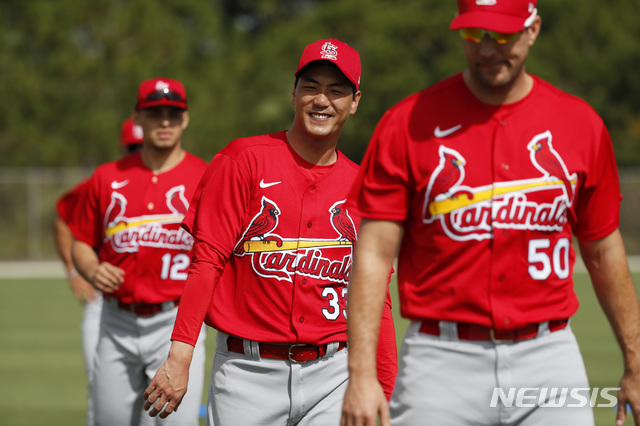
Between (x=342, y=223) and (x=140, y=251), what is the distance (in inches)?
85.8

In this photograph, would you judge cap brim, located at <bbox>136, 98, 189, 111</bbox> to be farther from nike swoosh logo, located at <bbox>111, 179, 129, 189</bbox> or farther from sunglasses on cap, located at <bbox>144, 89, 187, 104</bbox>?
nike swoosh logo, located at <bbox>111, 179, 129, 189</bbox>

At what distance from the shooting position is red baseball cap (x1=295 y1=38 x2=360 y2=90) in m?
4.52

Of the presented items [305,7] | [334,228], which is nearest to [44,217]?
[305,7]

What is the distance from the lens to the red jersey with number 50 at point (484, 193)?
3354 mm

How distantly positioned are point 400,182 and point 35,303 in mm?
15709

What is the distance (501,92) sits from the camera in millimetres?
3430

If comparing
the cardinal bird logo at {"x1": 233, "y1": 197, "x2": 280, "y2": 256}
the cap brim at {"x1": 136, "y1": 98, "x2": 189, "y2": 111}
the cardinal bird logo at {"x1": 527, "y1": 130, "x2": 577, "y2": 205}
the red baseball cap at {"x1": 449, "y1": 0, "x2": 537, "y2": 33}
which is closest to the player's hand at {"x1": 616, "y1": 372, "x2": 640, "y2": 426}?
the cardinal bird logo at {"x1": 527, "y1": 130, "x2": 577, "y2": 205}

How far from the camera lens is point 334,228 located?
4.57 metres

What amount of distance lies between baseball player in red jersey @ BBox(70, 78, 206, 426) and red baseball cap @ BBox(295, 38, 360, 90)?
2.09 meters

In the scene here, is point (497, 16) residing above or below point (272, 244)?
above

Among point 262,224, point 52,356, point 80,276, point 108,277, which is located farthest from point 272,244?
point 52,356

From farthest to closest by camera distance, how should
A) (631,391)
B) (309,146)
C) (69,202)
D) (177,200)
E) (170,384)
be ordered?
(69,202), (177,200), (309,146), (170,384), (631,391)

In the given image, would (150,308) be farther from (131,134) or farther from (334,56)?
→ (334,56)

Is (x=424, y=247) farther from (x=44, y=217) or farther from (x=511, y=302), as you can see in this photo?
(x=44, y=217)
